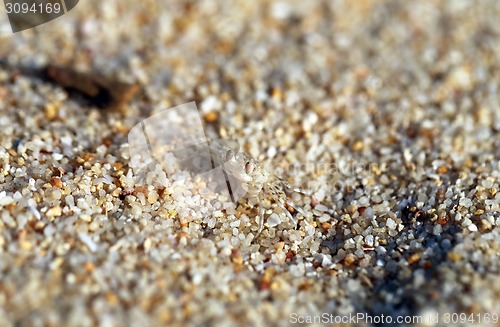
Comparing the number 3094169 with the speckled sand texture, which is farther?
the number 3094169

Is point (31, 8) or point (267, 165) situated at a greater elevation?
point (31, 8)

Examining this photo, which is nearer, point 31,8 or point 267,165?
point 267,165

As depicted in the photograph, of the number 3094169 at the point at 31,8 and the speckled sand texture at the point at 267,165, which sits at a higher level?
the number 3094169 at the point at 31,8

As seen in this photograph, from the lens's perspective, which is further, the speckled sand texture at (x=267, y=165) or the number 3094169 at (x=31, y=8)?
the number 3094169 at (x=31, y=8)

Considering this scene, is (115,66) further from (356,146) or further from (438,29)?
(438,29)

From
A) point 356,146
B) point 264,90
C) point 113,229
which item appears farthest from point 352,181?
point 113,229

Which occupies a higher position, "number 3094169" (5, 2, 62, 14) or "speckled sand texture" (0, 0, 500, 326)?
"number 3094169" (5, 2, 62, 14)
